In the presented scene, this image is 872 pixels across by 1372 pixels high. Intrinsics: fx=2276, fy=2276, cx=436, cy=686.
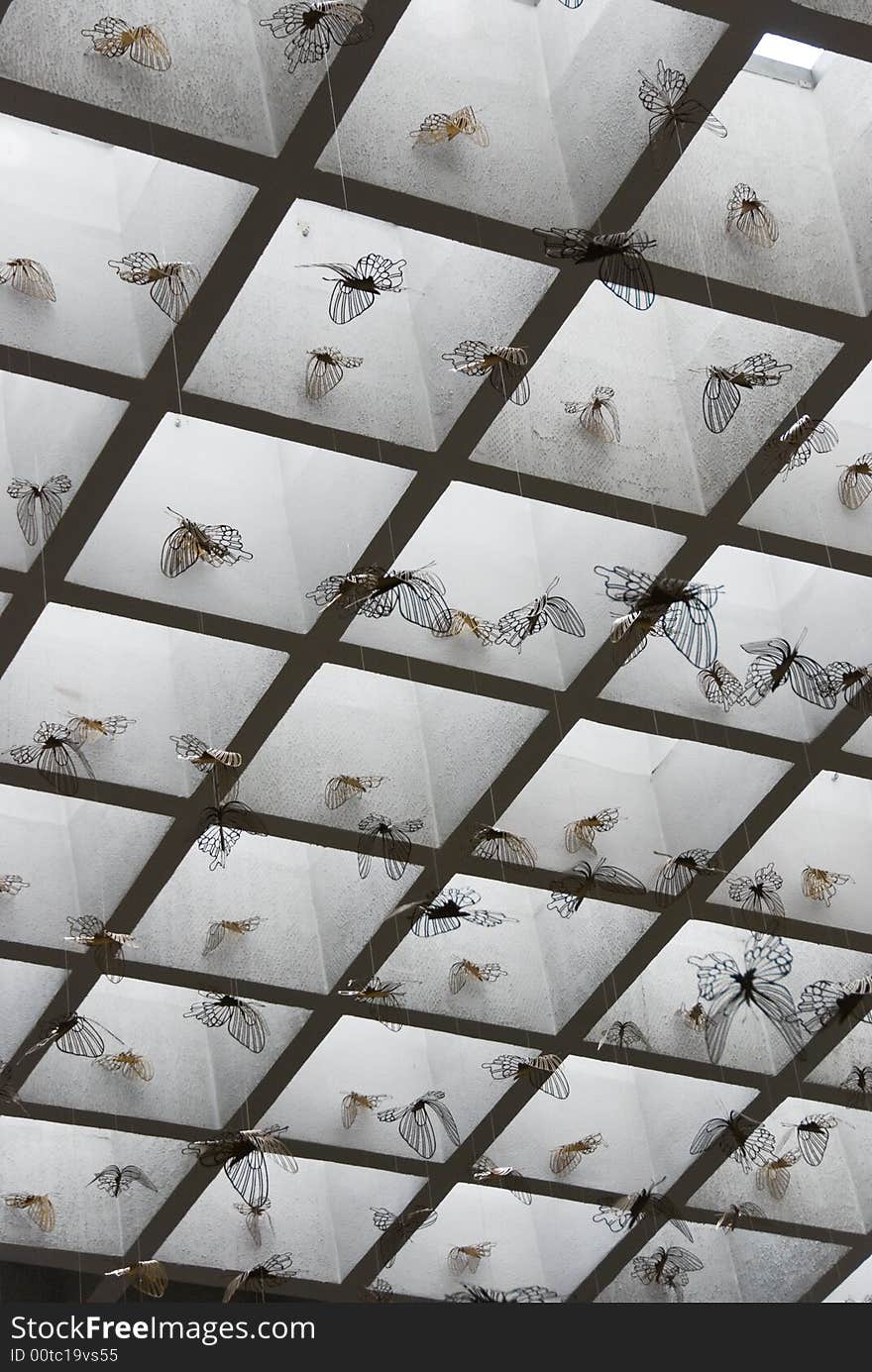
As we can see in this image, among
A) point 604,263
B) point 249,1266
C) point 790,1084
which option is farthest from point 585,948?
point 604,263

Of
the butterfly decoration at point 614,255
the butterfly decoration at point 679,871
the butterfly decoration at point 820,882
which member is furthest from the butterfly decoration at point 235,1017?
the butterfly decoration at point 614,255

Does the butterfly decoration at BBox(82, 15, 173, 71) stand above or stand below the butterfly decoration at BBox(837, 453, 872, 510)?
above

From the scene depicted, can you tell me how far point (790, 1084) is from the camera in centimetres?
1750

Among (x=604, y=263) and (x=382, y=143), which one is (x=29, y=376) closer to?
(x=382, y=143)

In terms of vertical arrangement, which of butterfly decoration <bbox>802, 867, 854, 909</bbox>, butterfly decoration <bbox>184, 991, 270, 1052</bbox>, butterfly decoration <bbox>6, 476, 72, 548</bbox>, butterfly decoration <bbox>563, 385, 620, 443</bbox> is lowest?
butterfly decoration <bbox>184, 991, 270, 1052</bbox>

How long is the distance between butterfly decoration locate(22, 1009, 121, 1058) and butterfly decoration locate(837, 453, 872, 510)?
607 centimetres

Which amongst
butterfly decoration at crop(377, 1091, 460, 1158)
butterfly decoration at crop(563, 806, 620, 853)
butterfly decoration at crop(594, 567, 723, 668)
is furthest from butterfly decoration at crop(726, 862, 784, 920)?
butterfly decoration at crop(377, 1091, 460, 1158)

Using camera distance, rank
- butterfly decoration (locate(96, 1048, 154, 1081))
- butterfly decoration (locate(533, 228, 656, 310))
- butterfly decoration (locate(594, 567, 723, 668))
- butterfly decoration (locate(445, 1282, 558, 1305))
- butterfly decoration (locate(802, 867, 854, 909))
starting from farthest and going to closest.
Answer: butterfly decoration (locate(445, 1282, 558, 1305)), butterfly decoration (locate(96, 1048, 154, 1081)), butterfly decoration (locate(802, 867, 854, 909)), butterfly decoration (locate(594, 567, 723, 668)), butterfly decoration (locate(533, 228, 656, 310))

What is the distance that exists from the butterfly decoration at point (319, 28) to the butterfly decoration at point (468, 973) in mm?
7127

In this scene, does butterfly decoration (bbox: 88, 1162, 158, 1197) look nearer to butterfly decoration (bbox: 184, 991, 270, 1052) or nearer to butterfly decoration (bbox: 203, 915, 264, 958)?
butterfly decoration (bbox: 184, 991, 270, 1052)

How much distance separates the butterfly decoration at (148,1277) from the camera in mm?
16500

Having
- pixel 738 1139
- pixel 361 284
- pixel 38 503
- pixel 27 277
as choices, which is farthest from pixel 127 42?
pixel 738 1139

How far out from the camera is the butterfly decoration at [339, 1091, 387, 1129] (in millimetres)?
16822

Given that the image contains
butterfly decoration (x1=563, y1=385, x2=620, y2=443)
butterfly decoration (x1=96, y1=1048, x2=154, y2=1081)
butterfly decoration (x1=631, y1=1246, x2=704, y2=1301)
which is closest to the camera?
→ butterfly decoration (x1=563, y1=385, x2=620, y2=443)
